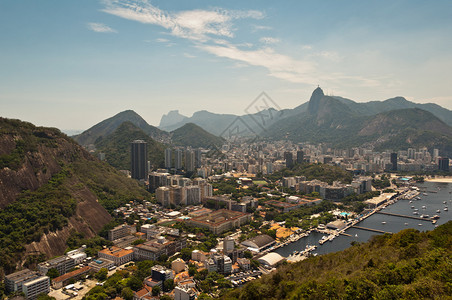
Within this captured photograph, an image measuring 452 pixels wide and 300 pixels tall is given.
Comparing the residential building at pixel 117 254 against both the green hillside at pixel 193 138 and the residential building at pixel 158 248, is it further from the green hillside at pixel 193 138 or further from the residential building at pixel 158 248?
the green hillside at pixel 193 138

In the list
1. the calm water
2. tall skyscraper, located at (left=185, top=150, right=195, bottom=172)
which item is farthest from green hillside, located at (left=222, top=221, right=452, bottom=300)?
tall skyscraper, located at (left=185, top=150, right=195, bottom=172)

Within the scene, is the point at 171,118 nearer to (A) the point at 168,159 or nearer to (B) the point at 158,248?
(A) the point at 168,159

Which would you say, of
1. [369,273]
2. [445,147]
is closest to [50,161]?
[369,273]

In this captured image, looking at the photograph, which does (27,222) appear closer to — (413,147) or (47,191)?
(47,191)

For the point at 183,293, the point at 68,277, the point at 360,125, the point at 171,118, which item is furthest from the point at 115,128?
the point at 171,118

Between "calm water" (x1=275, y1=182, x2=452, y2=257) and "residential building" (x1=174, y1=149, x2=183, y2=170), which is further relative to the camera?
"residential building" (x1=174, y1=149, x2=183, y2=170)

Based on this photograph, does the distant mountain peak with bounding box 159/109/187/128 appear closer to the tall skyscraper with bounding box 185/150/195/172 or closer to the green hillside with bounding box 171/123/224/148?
the green hillside with bounding box 171/123/224/148

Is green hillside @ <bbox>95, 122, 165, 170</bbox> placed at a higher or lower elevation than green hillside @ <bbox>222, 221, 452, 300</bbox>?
higher
